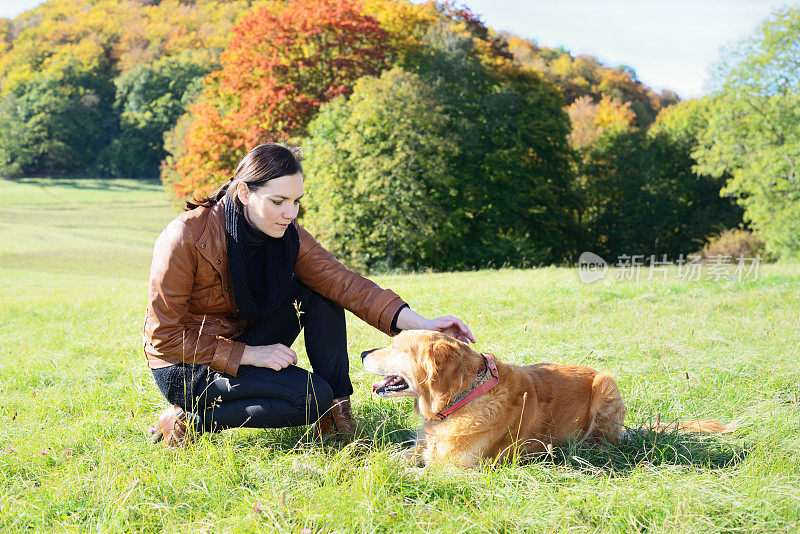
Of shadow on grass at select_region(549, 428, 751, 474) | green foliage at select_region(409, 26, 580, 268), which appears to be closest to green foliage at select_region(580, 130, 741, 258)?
green foliage at select_region(409, 26, 580, 268)

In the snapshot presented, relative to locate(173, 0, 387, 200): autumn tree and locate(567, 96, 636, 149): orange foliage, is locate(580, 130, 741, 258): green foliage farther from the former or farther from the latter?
locate(173, 0, 387, 200): autumn tree

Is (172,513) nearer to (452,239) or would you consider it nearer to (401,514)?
(401,514)

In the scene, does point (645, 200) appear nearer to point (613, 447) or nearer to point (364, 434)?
point (613, 447)

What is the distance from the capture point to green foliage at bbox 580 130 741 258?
2970 cm

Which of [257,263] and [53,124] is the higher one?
[53,124]

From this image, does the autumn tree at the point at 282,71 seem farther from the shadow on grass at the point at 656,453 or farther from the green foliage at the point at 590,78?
the green foliage at the point at 590,78

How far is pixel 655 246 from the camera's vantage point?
3016 cm

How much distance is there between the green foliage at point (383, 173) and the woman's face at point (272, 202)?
16431 mm

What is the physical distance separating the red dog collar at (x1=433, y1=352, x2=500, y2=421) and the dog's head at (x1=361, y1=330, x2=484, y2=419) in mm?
33

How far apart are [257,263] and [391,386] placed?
115 cm

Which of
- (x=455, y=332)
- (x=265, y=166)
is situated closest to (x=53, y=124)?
(x=265, y=166)

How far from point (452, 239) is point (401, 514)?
63.0 feet

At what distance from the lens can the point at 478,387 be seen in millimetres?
3543

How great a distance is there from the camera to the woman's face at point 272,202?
11.9ft
